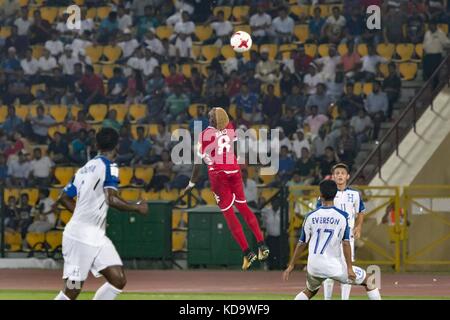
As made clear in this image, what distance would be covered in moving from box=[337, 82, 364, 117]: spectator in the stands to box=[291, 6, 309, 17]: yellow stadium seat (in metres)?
3.64

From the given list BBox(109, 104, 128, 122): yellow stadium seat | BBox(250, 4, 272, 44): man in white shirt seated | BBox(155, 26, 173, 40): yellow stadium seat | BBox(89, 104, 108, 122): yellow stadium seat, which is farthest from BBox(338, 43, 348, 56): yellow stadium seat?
BBox(89, 104, 108, 122): yellow stadium seat

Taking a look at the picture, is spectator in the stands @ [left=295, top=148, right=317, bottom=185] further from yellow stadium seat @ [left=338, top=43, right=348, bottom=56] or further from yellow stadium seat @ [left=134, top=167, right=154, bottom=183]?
yellow stadium seat @ [left=338, top=43, right=348, bottom=56]

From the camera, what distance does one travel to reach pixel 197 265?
2830 cm

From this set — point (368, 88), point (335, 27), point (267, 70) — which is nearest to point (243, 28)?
point (267, 70)

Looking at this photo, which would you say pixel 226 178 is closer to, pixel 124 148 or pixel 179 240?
pixel 179 240

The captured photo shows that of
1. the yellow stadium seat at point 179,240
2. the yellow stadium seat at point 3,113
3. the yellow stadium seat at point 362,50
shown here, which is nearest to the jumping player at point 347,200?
the yellow stadium seat at point 179,240

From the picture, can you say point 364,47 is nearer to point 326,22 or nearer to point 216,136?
point 326,22

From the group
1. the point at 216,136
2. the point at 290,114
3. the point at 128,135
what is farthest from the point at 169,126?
the point at 216,136

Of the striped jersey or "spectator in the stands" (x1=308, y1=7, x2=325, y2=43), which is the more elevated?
"spectator in the stands" (x1=308, y1=7, x2=325, y2=43)

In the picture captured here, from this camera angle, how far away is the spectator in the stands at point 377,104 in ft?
98.3

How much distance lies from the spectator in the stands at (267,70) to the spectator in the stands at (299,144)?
9.04 ft

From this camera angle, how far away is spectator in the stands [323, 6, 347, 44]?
3206 centimetres

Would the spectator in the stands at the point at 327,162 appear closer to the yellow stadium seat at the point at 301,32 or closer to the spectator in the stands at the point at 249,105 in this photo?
the spectator in the stands at the point at 249,105

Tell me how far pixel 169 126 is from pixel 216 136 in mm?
11640
